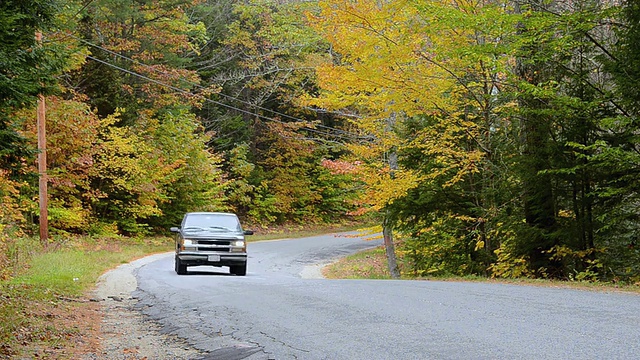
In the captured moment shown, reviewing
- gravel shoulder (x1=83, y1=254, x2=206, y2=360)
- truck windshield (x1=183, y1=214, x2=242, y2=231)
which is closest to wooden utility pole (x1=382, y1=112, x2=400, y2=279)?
truck windshield (x1=183, y1=214, x2=242, y2=231)

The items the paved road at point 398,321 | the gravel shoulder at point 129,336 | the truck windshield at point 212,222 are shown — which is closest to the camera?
the paved road at point 398,321

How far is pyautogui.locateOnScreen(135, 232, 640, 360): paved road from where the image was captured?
6.86 meters

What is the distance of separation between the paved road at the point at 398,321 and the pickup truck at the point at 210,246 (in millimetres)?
3613

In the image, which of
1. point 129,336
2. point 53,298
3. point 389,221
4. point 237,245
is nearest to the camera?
point 129,336

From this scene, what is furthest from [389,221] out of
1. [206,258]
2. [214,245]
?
[206,258]

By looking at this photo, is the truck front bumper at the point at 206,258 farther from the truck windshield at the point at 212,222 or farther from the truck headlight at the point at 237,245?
the truck windshield at the point at 212,222

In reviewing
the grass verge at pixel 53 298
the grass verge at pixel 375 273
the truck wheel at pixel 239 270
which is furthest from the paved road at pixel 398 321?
the truck wheel at pixel 239 270

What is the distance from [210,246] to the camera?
17.6 metres

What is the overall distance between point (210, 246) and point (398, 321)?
993cm

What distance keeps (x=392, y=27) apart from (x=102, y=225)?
20736 millimetres

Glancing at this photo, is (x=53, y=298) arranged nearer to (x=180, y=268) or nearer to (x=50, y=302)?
(x=50, y=302)

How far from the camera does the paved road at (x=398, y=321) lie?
6.86m

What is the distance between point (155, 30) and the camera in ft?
120

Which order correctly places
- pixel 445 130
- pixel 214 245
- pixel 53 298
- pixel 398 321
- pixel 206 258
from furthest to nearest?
1. pixel 445 130
2. pixel 214 245
3. pixel 206 258
4. pixel 53 298
5. pixel 398 321
